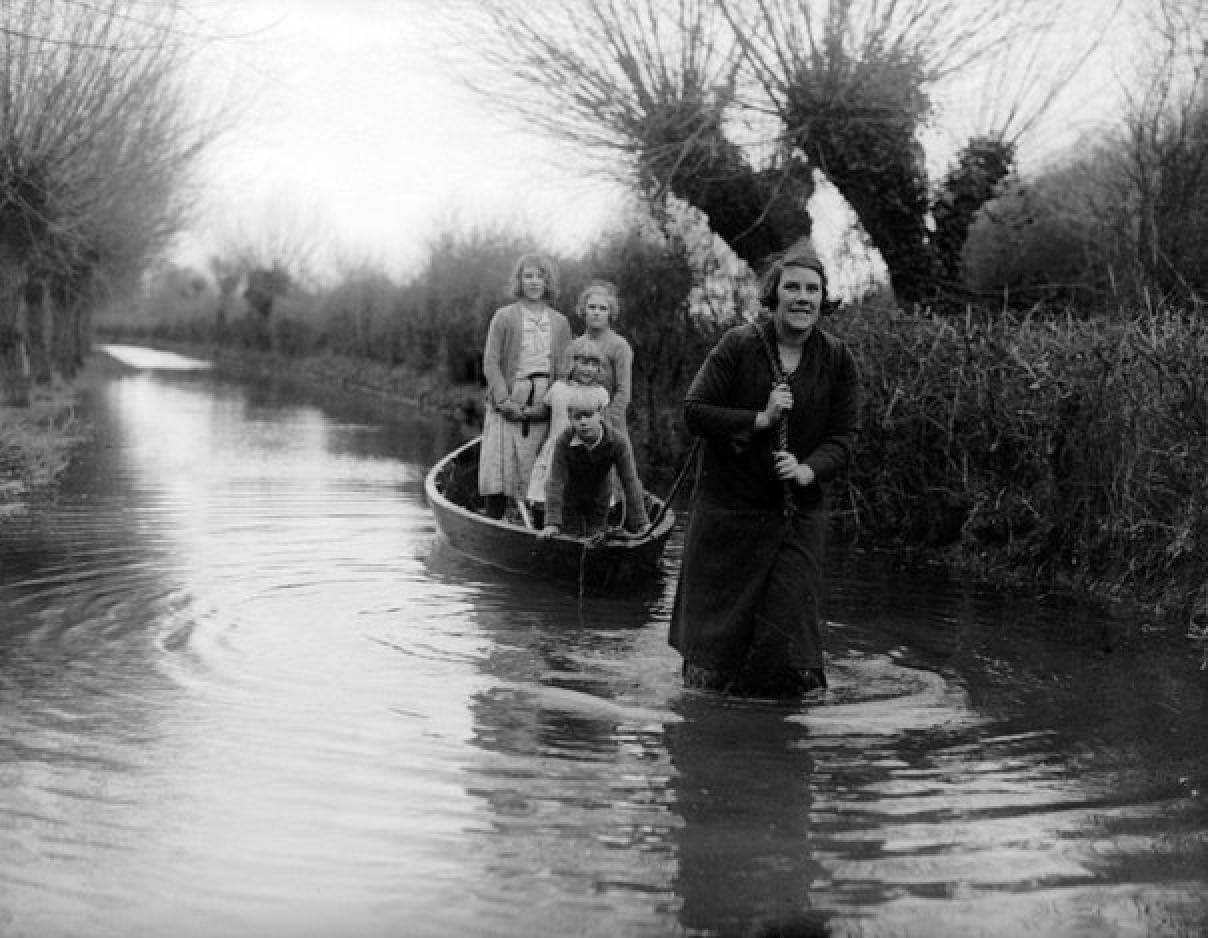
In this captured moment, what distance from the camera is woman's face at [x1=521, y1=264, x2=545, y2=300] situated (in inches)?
501

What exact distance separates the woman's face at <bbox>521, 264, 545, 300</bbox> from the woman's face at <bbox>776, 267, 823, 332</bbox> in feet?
18.2

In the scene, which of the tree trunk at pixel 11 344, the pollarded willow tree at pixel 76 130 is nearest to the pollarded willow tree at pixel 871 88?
the pollarded willow tree at pixel 76 130

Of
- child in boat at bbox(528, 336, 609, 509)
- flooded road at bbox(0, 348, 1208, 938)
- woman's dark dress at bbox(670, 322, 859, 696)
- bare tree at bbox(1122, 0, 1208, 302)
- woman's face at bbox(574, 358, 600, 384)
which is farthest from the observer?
bare tree at bbox(1122, 0, 1208, 302)

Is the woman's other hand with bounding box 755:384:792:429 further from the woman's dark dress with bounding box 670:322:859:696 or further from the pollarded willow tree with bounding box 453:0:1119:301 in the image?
the pollarded willow tree with bounding box 453:0:1119:301

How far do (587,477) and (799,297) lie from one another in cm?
437

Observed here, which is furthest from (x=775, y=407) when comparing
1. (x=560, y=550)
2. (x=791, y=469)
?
(x=560, y=550)

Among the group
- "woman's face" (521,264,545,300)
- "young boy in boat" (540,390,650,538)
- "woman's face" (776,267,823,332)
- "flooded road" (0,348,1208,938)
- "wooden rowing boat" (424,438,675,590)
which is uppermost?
"woman's face" (521,264,545,300)

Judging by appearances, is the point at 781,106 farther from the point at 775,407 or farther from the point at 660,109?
the point at 775,407

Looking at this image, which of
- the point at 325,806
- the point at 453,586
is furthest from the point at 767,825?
the point at 453,586

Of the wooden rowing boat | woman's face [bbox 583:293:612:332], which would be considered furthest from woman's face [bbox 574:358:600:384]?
the wooden rowing boat

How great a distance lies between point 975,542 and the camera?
44.1ft

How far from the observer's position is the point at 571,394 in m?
11.2

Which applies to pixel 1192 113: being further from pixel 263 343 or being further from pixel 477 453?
pixel 263 343

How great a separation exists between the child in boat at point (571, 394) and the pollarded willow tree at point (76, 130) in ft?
21.3
